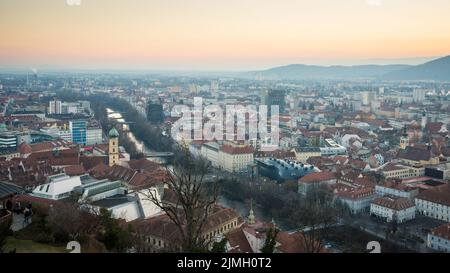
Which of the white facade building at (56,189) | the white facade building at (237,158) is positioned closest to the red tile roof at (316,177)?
the white facade building at (237,158)

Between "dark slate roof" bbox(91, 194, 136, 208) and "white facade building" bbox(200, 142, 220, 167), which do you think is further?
"white facade building" bbox(200, 142, 220, 167)

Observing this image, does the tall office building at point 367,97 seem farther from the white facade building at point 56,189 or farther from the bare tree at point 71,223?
the bare tree at point 71,223

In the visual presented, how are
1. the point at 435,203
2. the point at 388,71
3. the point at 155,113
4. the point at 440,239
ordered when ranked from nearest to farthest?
the point at 440,239, the point at 435,203, the point at 388,71, the point at 155,113

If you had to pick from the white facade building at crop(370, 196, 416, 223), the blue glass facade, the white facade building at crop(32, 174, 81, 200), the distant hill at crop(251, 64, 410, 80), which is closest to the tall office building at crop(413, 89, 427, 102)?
the distant hill at crop(251, 64, 410, 80)

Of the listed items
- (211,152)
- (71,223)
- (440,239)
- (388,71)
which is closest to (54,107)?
(211,152)

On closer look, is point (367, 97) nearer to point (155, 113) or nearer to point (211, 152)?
point (155, 113)

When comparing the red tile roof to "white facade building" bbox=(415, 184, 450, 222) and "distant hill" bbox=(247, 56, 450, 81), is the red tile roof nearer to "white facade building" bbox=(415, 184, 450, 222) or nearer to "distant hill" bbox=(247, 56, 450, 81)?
"white facade building" bbox=(415, 184, 450, 222)
